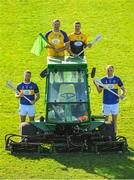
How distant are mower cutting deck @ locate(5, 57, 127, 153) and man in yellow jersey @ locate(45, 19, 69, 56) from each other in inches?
51.7

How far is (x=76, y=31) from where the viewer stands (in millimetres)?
21641

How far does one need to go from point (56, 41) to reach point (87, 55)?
30.3ft

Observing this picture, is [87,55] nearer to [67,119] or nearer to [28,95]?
[28,95]

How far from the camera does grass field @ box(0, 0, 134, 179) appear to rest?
18312 millimetres

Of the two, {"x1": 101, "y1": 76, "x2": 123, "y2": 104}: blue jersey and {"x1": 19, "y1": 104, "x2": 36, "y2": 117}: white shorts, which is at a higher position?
{"x1": 101, "y1": 76, "x2": 123, "y2": 104}: blue jersey

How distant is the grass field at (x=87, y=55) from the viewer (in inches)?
721

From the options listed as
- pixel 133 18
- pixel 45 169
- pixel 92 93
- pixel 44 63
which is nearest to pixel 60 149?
pixel 45 169

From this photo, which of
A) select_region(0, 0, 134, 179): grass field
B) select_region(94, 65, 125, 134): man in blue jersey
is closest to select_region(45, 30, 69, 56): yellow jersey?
select_region(94, 65, 125, 134): man in blue jersey

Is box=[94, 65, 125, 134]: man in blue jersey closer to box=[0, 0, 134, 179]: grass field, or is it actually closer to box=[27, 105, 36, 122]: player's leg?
box=[0, 0, 134, 179]: grass field

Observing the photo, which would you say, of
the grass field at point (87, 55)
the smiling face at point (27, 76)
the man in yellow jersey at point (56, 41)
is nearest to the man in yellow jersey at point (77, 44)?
the man in yellow jersey at point (56, 41)

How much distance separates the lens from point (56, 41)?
20.9m

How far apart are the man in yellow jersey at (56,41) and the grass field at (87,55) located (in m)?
2.75

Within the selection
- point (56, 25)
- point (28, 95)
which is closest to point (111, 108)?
point (28, 95)

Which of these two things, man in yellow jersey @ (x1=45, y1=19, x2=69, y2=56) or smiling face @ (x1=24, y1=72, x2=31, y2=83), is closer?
smiling face @ (x1=24, y1=72, x2=31, y2=83)
